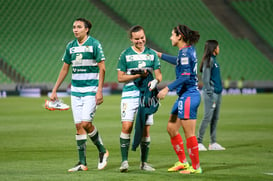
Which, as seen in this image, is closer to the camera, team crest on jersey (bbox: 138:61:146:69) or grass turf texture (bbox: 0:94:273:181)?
grass turf texture (bbox: 0:94:273:181)

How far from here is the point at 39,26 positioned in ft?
124

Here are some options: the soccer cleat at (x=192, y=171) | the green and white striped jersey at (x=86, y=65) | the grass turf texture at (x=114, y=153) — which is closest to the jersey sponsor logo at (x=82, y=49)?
the green and white striped jersey at (x=86, y=65)

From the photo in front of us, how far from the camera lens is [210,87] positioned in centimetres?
1006

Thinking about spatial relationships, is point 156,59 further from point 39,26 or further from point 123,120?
point 39,26

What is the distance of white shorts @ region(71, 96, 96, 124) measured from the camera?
734 centimetres

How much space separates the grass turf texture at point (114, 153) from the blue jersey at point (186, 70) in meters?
1.17

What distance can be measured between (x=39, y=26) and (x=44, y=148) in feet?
94.8

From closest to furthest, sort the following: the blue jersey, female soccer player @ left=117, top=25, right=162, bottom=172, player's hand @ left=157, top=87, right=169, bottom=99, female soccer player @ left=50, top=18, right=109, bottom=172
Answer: player's hand @ left=157, top=87, right=169, bottom=99
the blue jersey
female soccer player @ left=117, top=25, right=162, bottom=172
female soccer player @ left=50, top=18, right=109, bottom=172

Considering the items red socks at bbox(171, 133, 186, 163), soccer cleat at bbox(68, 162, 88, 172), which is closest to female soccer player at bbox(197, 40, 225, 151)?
red socks at bbox(171, 133, 186, 163)

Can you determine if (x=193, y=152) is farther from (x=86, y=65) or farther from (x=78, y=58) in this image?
(x=78, y=58)

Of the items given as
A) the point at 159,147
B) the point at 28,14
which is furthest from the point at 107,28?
the point at 159,147

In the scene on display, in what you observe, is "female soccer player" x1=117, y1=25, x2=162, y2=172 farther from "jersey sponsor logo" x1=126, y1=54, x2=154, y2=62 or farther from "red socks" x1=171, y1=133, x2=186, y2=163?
"red socks" x1=171, y1=133, x2=186, y2=163

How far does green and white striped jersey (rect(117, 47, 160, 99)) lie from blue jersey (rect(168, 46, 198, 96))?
424 millimetres

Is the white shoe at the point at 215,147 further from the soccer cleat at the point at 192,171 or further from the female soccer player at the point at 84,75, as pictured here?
the female soccer player at the point at 84,75
